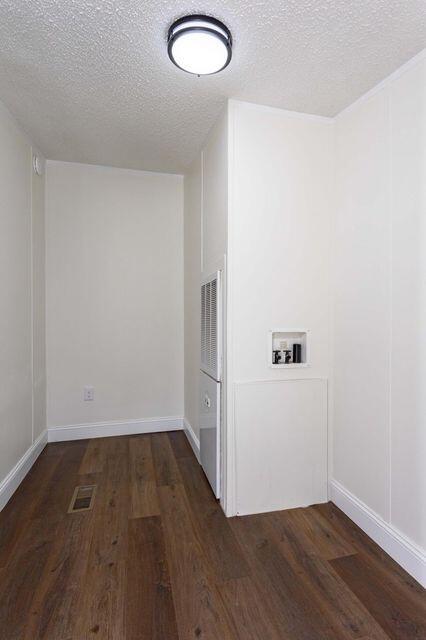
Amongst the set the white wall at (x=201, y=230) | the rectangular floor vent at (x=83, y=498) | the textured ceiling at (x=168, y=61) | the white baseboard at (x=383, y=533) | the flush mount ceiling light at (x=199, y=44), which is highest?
the textured ceiling at (x=168, y=61)

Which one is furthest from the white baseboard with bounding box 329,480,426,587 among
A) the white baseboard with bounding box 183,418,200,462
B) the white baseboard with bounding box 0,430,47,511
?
the white baseboard with bounding box 0,430,47,511

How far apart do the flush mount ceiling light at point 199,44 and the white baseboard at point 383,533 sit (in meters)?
2.53

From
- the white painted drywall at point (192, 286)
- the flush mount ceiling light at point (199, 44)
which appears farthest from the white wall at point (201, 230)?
the flush mount ceiling light at point (199, 44)

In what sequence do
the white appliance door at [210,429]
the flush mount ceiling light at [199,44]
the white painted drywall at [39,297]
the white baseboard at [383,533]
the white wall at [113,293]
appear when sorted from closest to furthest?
1. the flush mount ceiling light at [199,44]
2. the white baseboard at [383,533]
3. the white appliance door at [210,429]
4. the white painted drywall at [39,297]
5. the white wall at [113,293]

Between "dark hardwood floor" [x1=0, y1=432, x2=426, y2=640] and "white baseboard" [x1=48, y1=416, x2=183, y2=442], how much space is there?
770mm

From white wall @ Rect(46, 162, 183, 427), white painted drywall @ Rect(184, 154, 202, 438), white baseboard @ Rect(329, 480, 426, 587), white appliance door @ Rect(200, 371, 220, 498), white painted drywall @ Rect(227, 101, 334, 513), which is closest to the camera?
white baseboard @ Rect(329, 480, 426, 587)

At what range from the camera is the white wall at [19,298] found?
2188mm

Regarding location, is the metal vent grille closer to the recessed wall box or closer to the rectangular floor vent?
the recessed wall box

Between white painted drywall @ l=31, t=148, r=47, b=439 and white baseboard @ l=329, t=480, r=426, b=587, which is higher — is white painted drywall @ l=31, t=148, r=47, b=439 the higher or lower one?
the higher one

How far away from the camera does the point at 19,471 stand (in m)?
2.40

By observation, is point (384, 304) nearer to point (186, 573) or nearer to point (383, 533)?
point (383, 533)

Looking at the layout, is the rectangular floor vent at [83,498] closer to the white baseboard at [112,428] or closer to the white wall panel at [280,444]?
the white baseboard at [112,428]

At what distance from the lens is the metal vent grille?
221 cm

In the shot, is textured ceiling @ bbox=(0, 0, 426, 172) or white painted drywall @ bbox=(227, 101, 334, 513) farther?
white painted drywall @ bbox=(227, 101, 334, 513)
